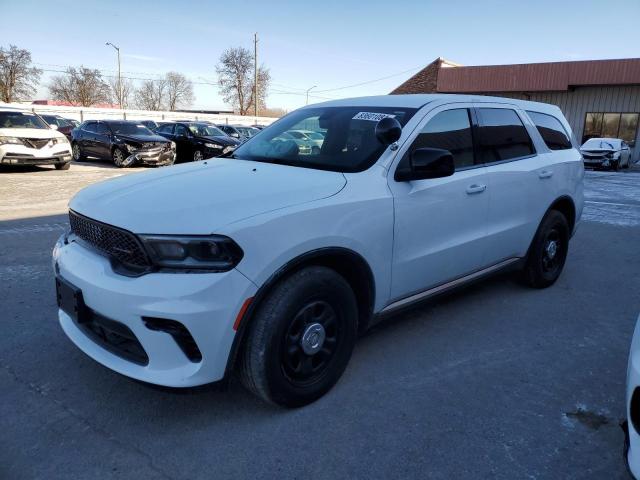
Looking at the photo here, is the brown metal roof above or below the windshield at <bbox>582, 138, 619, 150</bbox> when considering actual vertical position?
above

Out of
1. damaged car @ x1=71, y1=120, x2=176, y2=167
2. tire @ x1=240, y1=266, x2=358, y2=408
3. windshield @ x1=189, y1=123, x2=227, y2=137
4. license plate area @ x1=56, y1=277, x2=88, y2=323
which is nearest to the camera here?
tire @ x1=240, y1=266, x2=358, y2=408

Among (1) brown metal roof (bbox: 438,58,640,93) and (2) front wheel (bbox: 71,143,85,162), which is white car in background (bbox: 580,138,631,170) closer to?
(1) brown metal roof (bbox: 438,58,640,93)

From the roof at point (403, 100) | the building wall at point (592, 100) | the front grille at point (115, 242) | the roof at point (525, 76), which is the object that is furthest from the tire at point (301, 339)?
the roof at point (525, 76)

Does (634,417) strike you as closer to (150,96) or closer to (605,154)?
(605,154)

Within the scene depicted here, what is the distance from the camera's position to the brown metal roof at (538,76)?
2555cm

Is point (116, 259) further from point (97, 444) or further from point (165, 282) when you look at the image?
point (97, 444)

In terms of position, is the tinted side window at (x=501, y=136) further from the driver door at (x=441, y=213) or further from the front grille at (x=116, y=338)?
the front grille at (x=116, y=338)

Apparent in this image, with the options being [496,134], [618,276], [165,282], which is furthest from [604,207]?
[165,282]

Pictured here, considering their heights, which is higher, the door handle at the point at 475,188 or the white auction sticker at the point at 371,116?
the white auction sticker at the point at 371,116

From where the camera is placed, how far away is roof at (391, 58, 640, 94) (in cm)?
2562

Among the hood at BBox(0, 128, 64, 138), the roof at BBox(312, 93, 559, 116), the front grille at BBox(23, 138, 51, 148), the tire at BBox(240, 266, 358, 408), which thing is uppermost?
the roof at BBox(312, 93, 559, 116)

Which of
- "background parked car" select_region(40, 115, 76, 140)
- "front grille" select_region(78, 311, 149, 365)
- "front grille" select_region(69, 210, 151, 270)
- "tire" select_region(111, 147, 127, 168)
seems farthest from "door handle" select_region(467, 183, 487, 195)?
"background parked car" select_region(40, 115, 76, 140)

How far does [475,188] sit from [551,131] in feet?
5.61

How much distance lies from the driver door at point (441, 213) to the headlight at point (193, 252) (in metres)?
1.13
